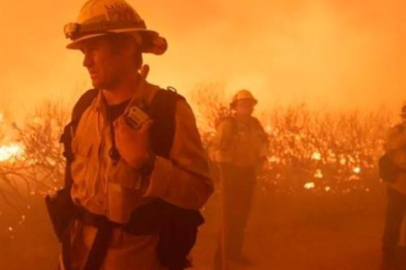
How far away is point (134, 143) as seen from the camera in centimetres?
204

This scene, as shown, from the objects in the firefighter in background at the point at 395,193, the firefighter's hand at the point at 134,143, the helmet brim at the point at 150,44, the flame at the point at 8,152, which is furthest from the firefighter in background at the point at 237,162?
the firefighter's hand at the point at 134,143

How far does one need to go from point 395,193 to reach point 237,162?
1860 mm

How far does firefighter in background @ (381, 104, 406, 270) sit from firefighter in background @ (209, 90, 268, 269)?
1.60 metres

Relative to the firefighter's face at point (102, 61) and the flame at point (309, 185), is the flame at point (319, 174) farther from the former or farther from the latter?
the firefighter's face at point (102, 61)

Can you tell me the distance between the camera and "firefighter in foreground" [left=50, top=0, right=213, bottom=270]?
2.13 metres

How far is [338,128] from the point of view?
1481 cm

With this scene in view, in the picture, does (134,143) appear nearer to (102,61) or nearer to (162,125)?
(162,125)

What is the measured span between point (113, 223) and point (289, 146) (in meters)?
11.9

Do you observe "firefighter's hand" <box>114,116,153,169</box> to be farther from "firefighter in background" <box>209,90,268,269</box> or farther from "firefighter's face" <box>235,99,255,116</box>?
"firefighter's face" <box>235,99,255,116</box>

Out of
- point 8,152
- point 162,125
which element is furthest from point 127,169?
point 8,152

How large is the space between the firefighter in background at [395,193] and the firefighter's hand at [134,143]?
15.2 ft

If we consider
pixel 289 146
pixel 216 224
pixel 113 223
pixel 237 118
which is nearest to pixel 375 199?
pixel 289 146

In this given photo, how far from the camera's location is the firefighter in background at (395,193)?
612 cm

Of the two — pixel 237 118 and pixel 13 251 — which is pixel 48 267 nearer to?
pixel 13 251
